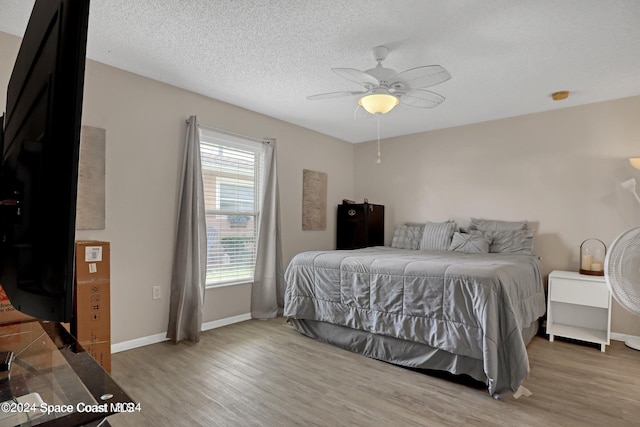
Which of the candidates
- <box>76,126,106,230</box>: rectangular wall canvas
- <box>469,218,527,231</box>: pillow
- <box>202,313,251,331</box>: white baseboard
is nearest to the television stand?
<box>76,126,106,230</box>: rectangular wall canvas

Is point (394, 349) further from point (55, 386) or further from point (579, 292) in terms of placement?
point (55, 386)

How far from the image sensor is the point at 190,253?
329cm

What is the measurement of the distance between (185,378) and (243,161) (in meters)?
2.37

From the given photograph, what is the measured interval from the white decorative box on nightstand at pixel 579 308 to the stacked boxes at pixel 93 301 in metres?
3.89

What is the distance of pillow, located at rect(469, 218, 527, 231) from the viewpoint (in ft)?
12.8

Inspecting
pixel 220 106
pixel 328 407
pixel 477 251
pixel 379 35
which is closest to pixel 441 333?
pixel 328 407

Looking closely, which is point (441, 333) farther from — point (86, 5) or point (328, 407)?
point (86, 5)

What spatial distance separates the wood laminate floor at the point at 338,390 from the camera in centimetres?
196

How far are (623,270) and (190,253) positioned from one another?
12.7 ft

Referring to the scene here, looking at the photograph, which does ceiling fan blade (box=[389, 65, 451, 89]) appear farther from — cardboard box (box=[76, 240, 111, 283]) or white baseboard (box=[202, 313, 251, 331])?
white baseboard (box=[202, 313, 251, 331])

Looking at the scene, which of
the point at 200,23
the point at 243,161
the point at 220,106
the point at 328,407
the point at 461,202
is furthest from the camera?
the point at 461,202

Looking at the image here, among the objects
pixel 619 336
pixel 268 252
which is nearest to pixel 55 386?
pixel 268 252

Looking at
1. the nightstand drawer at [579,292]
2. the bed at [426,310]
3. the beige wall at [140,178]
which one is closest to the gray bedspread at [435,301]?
the bed at [426,310]

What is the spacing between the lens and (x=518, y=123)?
4098mm
